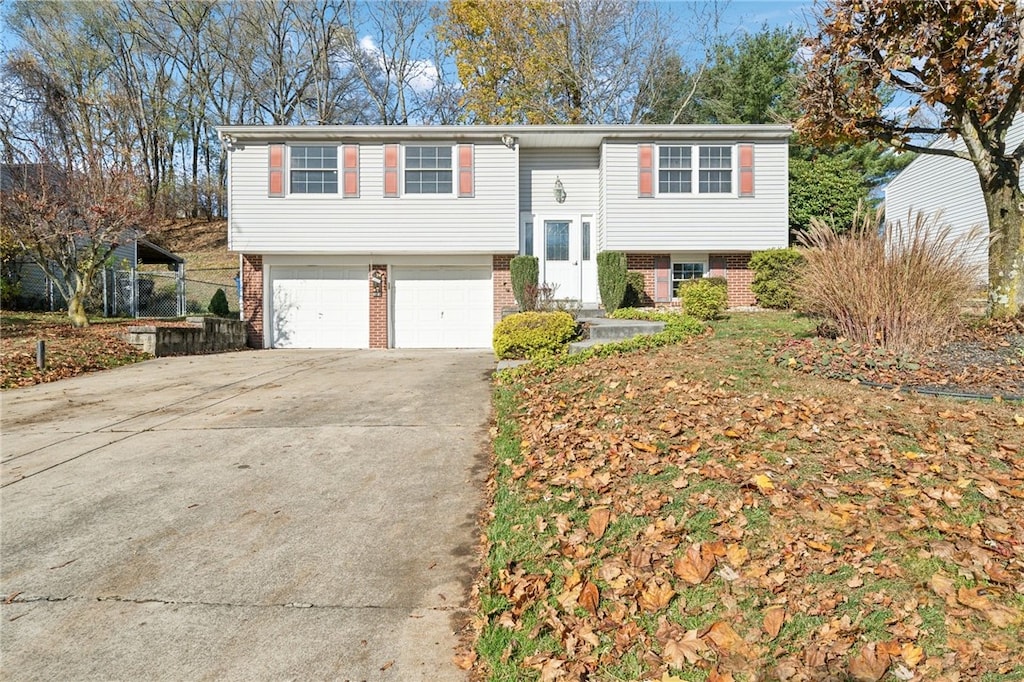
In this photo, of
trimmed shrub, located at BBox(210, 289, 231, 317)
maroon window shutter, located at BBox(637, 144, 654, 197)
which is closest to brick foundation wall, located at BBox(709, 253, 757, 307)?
maroon window shutter, located at BBox(637, 144, 654, 197)

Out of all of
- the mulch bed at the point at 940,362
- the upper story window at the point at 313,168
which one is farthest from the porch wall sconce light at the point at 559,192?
the mulch bed at the point at 940,362

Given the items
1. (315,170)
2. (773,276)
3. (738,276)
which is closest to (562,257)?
(738,276)

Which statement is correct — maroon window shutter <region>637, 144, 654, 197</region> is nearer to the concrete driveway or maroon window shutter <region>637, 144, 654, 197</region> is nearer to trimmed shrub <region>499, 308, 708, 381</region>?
trimmed shrub <region>499, 308, 708, 381</region>

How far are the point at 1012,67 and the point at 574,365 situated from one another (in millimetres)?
6081

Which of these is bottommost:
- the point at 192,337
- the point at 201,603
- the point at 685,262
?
the point at 201,603

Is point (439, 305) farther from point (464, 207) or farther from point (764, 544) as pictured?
point (764, 544)

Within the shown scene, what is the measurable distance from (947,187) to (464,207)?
15.5 metres

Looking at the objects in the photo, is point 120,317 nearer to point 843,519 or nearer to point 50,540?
point 50,540

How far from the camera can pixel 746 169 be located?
47.6ft

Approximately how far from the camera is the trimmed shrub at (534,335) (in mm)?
9078

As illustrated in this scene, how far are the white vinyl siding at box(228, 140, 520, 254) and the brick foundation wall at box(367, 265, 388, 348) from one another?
22.9 inches

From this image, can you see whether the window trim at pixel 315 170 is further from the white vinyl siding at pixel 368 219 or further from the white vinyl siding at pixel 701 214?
the white vinyl siding at pixel 701 214

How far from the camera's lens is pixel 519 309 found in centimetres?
1355

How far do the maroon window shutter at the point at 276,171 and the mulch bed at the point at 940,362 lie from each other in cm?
Answer: 1229
